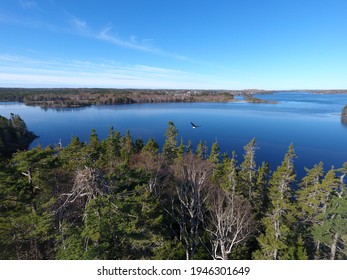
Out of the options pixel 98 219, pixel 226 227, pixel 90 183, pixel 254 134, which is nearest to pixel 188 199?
pixel 226 227

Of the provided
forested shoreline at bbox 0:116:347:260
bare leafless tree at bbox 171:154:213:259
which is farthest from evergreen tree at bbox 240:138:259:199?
bare leafless tree at bbox 171:154:213:259

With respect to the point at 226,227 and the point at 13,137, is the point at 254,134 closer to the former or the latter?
the point at 226,227

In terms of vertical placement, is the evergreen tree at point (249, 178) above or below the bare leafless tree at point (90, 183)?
below

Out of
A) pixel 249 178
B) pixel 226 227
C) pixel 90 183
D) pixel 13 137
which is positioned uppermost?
pixel 90 183

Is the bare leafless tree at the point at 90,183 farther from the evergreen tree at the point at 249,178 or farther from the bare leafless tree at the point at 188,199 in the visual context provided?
the evergreen tree at the point at 249,178

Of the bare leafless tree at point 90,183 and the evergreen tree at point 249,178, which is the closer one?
the bare leafless tree at point 90,183

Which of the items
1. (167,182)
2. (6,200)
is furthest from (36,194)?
(167,182)

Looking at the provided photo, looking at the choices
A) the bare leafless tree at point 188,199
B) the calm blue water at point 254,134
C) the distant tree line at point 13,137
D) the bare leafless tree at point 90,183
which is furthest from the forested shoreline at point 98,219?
the distant tree line at point 13,137

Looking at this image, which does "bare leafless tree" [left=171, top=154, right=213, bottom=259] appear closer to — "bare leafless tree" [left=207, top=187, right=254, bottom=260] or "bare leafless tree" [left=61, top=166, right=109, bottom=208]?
"bare leafless tree" [left=207, top=187, right=254, bottom=260]

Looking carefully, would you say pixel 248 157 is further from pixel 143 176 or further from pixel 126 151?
pixel 126 151

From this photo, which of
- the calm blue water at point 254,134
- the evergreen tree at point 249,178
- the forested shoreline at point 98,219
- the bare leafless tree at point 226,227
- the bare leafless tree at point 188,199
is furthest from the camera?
the calm blue water at point 254,134

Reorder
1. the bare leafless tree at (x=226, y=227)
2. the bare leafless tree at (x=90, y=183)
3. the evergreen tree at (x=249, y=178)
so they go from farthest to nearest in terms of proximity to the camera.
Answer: the evergreen tree at (x=249, y=178), the bare leafless tree at (x=226, y=227), the bare leafless tree at (x=90, y=183)
